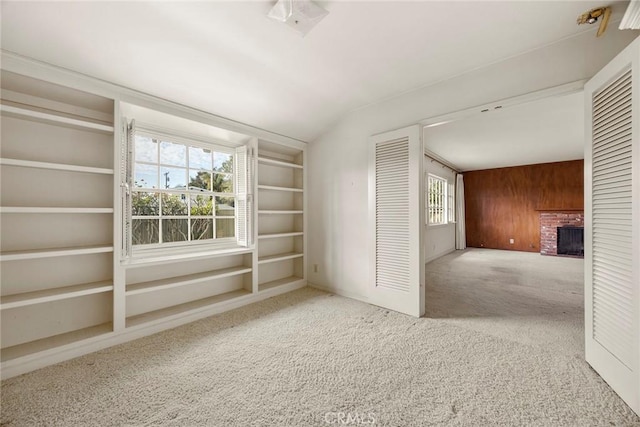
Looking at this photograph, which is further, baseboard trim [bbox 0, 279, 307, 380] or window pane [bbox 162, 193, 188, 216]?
window pane [bbox 162, 193, 188, 216]

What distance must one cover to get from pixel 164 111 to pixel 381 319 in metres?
3.03

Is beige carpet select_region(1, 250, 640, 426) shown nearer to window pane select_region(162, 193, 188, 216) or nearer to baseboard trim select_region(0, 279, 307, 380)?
baseboard trim select_region(0, 279, 307, 380)

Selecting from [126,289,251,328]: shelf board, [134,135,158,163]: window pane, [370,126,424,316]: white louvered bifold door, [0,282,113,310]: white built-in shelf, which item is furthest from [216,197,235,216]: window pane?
[370,126,424,316]: white louvered bifold door

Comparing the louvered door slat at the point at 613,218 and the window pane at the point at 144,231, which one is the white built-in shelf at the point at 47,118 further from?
the louvered door slat at the point at 613,218

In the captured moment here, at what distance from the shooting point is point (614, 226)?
5.28 feet

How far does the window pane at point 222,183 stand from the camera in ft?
10.6

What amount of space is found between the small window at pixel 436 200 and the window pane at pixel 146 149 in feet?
18.2

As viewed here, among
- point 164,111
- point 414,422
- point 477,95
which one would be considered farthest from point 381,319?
point 164,111

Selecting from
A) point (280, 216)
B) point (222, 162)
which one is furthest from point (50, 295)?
point (280, 216)

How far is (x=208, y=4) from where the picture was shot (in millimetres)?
1695

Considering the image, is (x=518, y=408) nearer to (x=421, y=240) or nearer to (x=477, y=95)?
(x=421, y=240)

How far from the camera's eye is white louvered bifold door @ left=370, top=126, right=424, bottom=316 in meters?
2.74

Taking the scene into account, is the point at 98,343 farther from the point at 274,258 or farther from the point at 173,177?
the point at 274,258

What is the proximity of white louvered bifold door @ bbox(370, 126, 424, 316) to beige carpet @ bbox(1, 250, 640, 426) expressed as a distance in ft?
0.84
